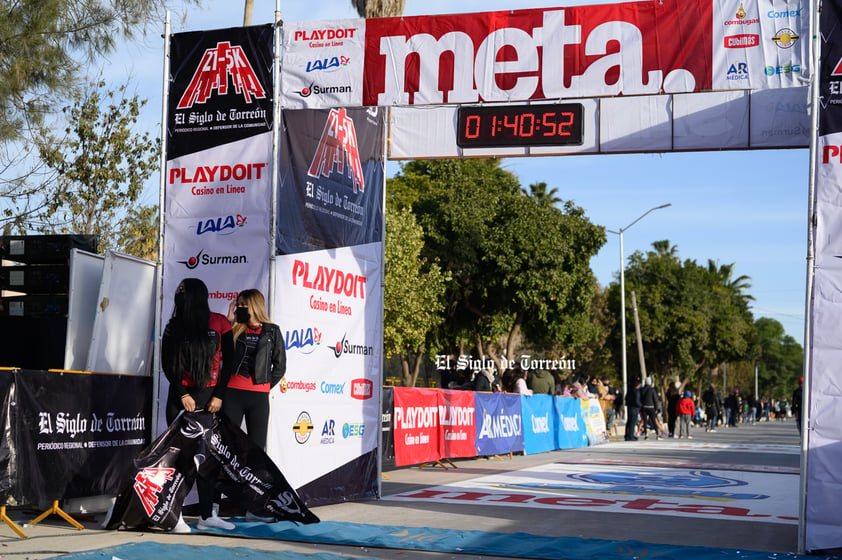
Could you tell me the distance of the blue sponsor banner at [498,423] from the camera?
18.8 meters

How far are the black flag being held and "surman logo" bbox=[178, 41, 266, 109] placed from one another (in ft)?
11.1

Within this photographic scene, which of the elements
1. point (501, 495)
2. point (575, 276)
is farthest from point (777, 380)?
point (501, 495)

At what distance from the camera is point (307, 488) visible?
10.1 meters

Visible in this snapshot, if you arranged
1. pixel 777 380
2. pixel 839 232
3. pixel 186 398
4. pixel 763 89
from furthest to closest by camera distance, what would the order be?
pixel 777 380 → pixel 763 89 → pixel 186 398 → pixel 839 232

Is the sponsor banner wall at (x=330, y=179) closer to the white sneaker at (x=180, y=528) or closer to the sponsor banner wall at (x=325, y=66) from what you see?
the sponsor banner wall at (x=325, y=66)

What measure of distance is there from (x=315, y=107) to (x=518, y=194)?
115 feet

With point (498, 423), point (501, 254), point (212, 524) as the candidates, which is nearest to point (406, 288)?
point (501, 254)

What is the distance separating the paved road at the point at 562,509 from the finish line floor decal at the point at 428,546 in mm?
188

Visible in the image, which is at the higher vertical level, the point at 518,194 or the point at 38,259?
the point at 518,194

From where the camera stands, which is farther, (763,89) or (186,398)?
(763,89)

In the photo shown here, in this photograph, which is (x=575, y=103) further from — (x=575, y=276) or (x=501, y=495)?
(x=575, y=276)

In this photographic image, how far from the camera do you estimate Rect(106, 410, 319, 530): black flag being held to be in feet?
27.1

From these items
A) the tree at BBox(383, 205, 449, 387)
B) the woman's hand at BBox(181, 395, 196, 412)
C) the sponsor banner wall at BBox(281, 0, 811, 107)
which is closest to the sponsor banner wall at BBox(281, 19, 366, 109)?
the sponsor banner wall at BBox(281, 0, 811, 107)

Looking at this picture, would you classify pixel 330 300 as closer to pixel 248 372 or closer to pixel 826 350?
pixel 248 372
